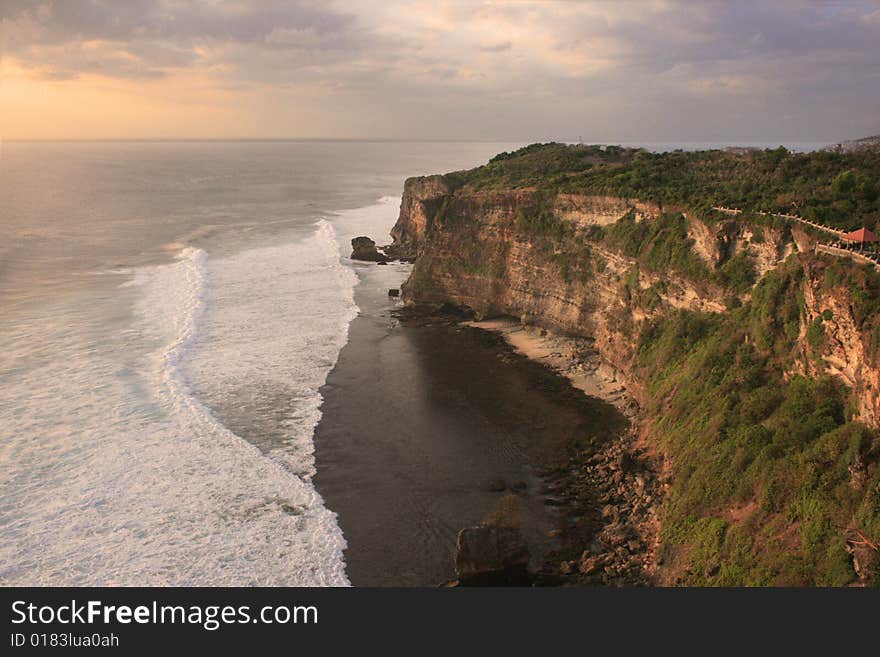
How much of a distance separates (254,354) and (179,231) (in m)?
55.5

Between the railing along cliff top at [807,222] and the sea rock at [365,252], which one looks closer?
the railing along cliff top at [807,222]

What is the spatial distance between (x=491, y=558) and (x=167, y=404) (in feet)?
73.5

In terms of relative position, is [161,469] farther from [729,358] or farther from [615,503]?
[729,358]

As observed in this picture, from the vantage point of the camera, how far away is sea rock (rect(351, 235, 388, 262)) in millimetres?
76375

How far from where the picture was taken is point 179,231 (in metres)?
93.2

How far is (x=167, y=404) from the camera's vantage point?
37.3 metres

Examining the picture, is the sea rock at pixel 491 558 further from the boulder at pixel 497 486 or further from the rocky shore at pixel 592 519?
the boulder at pixel 497 486

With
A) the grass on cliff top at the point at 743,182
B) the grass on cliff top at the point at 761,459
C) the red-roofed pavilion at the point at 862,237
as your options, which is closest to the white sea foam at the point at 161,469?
the grass on cliff top at the point at 761,459

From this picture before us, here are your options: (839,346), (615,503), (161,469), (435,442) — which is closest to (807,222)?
(839,346)

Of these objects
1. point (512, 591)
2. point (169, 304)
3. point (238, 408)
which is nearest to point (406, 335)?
point (238, 408)

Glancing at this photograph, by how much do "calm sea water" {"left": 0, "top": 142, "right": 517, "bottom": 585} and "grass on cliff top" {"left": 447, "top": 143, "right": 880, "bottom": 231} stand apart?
69.0ft

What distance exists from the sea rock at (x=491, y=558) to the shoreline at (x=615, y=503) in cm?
158

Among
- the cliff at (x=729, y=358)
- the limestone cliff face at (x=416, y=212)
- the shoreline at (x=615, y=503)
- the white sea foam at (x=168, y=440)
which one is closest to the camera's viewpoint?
the cliff at (x=729, y=358)

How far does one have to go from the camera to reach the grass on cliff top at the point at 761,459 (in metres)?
19.4
